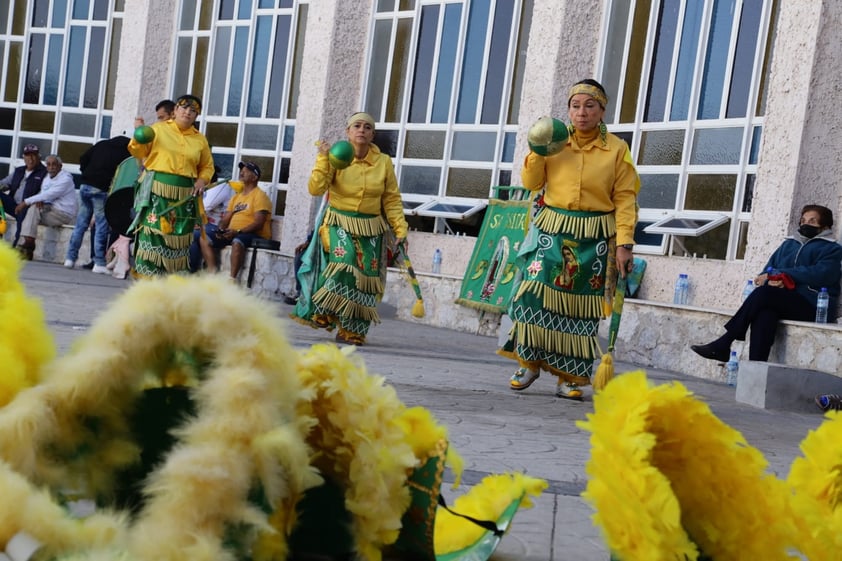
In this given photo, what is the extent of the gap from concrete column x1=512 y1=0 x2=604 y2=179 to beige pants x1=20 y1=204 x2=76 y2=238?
8.70 m

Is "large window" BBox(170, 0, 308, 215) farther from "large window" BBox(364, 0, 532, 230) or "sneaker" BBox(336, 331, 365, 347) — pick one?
"sneaker" BBox(336, 331, 365, 347)

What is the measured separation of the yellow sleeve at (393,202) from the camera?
32.0ft

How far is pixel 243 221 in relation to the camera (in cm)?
1584

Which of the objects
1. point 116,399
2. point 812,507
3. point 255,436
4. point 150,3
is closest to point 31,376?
point 116,399

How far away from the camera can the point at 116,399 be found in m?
2.39

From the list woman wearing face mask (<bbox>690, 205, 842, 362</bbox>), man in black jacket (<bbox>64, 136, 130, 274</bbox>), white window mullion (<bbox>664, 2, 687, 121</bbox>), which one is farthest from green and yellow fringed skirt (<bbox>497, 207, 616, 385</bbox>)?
man in black jacket (<bbox>64, 136, 130, 274</bbox>)

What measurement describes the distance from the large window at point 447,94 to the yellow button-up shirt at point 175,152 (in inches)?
152

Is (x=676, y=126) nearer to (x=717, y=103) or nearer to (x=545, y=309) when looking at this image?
(x=717, y=103)

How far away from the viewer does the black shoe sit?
30.8 feet

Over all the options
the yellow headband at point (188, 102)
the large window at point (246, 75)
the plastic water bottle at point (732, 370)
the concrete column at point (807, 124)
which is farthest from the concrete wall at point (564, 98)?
the yellow headband at point (188, 102)

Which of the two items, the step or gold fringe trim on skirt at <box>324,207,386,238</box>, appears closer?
the step

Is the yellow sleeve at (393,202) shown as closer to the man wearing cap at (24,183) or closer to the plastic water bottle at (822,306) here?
the plastic water bottle at (822,306)

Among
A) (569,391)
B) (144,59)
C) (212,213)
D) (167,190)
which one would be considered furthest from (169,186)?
(144,59)

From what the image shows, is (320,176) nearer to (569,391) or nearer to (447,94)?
(569,391)
